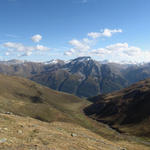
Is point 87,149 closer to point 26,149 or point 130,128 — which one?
point 26,149

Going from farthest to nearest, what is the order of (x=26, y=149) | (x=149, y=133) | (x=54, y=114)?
(x=54, y=114)
(x=149, y=133)
(x=26, y=149)

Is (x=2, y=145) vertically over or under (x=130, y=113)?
over

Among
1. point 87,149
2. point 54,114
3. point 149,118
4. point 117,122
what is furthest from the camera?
point 117,122

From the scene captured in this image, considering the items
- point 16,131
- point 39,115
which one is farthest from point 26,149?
point 39,115

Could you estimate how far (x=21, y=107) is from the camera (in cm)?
11362

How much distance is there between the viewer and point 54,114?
125 m

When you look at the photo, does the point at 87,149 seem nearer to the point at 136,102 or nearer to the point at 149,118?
the point at 149,118

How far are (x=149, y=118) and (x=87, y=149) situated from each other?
126 m

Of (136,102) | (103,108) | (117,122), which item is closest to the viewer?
(117,122)

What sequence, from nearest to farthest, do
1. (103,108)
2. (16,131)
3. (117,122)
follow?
(16,131) → (117,122) → (103,108)

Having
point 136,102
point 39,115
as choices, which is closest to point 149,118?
point 136,102

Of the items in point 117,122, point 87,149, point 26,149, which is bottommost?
point 117,122

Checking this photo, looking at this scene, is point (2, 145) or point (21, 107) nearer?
point (2, 145)

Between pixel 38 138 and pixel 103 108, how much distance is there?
179736 mm
